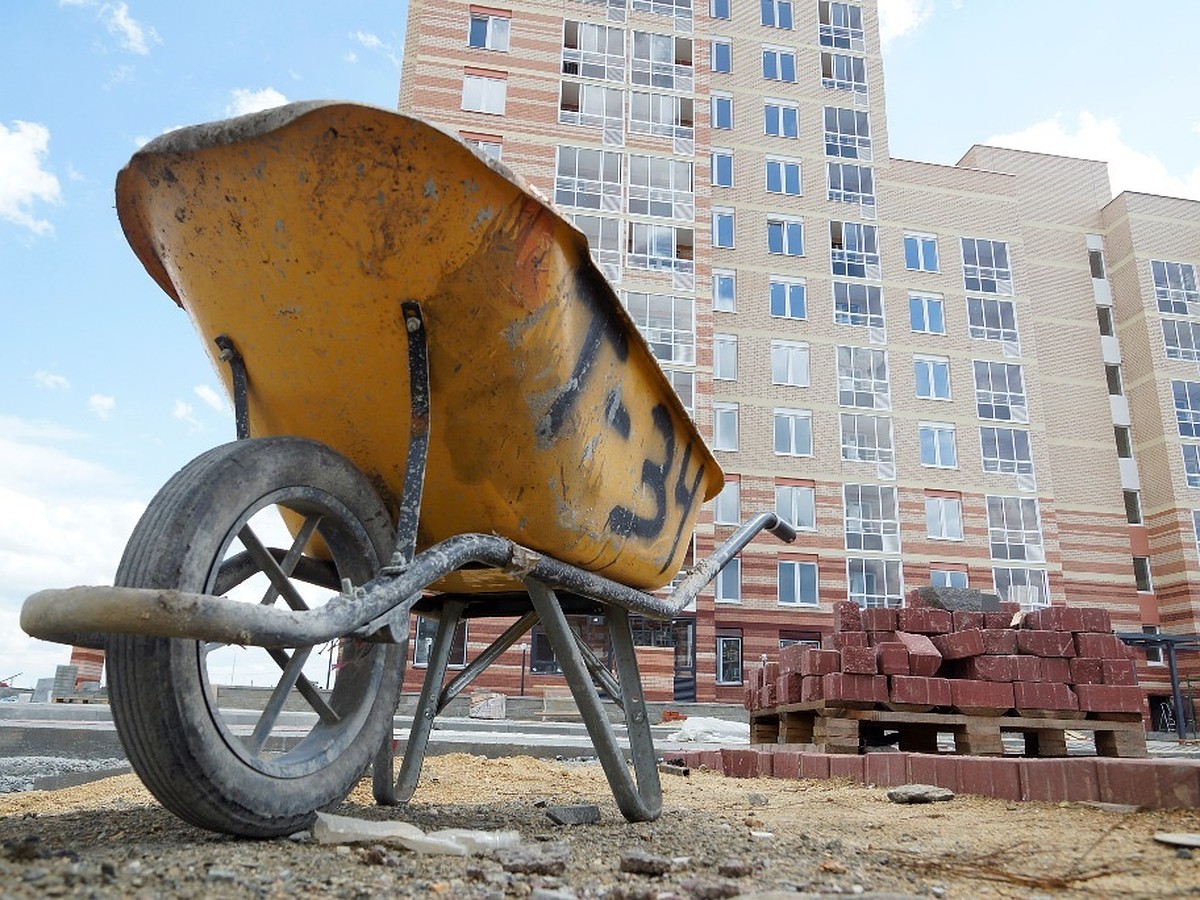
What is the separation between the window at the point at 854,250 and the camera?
2878 centimetres

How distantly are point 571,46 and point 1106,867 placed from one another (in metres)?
28.8

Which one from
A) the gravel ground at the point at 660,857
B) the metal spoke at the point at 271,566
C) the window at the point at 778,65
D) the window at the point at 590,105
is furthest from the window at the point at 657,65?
the metal spoke at the point at 271,566

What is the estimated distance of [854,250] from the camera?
29.0m

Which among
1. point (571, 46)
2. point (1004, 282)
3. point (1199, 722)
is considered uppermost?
point (571, 46)

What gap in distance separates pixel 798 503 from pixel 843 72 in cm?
1588

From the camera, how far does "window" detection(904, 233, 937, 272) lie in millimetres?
29328

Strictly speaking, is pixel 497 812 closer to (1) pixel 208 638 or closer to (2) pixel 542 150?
(1) pixel 208 638

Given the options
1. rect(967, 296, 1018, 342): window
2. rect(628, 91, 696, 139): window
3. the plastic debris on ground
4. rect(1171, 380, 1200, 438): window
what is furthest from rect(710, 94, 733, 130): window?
the plastic debris on ground

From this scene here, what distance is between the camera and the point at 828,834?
9.98ft

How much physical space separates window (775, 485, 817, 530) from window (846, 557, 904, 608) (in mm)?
1699

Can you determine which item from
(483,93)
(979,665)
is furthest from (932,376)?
(979,665)

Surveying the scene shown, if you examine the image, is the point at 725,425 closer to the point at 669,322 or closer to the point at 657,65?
the point at 669,322

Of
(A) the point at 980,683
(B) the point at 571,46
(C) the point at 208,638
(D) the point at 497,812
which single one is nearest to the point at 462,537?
(C) the point at 208,638

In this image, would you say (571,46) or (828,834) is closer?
(828,834)
